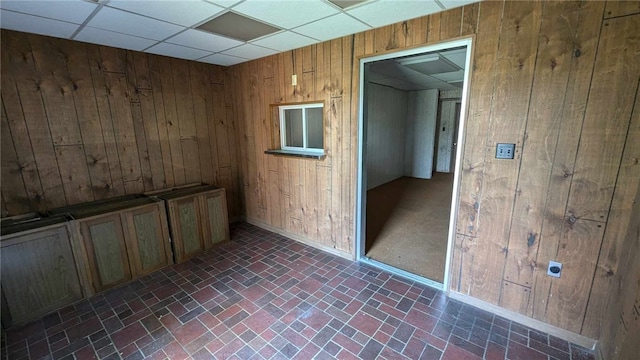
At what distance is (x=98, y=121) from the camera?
286 cm

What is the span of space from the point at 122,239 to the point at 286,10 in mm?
2741

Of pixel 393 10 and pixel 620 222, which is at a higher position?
pixel 393 10

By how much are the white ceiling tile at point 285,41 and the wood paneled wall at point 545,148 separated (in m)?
0.59

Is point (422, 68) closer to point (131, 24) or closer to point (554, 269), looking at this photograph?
point (554, 269)

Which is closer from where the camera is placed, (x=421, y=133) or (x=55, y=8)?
(x=55, y=8)

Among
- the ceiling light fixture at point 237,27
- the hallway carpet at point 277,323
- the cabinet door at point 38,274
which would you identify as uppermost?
the ceiling light fixture at point 237,27

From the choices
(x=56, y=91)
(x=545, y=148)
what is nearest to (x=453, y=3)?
(x=545, y=148)

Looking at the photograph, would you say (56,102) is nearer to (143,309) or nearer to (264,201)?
(143,309)

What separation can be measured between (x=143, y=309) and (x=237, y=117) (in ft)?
9.23

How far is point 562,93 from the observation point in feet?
5.66

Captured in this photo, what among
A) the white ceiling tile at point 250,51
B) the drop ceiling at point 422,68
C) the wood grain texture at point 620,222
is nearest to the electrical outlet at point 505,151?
the wood grain texture at point 620,222

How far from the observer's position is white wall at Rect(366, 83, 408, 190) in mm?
5848

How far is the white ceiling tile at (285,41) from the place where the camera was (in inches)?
103

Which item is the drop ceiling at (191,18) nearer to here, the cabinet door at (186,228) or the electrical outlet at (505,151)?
the electrical outlet at (505,151)
